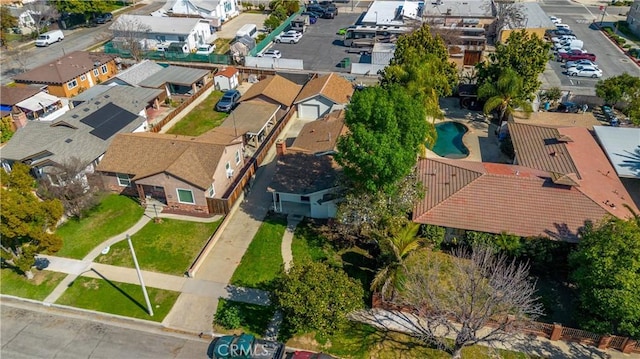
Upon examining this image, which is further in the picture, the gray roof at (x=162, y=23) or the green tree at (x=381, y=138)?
the gray roof at (x=162, y=23)

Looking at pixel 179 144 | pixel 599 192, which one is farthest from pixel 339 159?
A: pixel 599 192

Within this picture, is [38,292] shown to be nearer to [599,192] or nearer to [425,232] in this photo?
[425,232]

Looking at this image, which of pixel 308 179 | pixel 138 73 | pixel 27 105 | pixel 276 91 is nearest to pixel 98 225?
pixel 308 179

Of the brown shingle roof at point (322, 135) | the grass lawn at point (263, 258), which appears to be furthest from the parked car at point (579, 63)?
the grass lawn at point (263, 258)

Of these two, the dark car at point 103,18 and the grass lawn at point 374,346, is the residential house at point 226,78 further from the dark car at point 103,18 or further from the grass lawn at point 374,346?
the dark car at point 103,18

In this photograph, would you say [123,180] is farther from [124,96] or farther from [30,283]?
[124,96]

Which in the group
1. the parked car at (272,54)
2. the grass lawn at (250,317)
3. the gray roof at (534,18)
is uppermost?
the gray roof at (534,18)

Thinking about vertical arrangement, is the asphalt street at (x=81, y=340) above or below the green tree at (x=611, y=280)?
below
